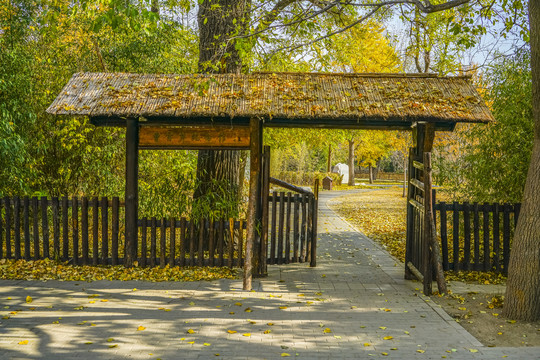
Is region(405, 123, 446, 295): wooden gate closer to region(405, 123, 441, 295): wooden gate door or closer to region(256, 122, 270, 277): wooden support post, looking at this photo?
region(405, 123, 441, 295): wooden gate door

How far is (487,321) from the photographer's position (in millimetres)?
6633

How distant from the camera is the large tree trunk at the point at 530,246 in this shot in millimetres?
6621

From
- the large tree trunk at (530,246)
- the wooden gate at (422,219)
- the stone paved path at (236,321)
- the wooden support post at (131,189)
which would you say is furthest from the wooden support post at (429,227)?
the wooden support post at (131,189)

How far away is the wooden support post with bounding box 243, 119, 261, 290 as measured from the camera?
323 inches

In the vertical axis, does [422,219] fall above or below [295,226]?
above

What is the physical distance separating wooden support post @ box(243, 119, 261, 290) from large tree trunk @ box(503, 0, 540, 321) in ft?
12.6

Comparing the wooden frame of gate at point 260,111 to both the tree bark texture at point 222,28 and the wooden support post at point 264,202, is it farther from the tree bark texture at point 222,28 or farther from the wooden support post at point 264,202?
the tree bark texture at point 222,28

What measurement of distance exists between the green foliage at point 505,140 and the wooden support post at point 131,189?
23.2 ft

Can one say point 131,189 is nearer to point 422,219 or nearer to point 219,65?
point 219,65

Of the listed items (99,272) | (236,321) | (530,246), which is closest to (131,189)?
(99,272)

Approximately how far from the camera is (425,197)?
314 inches

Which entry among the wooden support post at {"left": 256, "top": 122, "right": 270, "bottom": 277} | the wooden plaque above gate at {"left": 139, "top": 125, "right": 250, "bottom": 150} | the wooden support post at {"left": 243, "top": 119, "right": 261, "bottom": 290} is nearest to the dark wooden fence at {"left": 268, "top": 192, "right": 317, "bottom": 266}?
the wooden support post at {"left": 256, "top": 122, "right": 270, "bottom": 277}

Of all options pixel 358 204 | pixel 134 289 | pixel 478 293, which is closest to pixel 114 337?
pixel 134 289

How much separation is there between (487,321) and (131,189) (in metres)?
6.21
